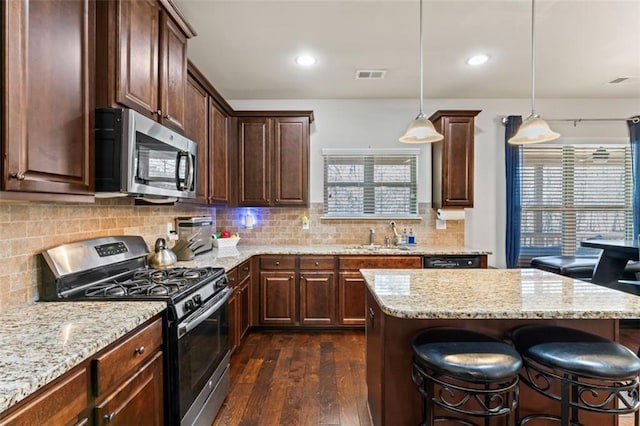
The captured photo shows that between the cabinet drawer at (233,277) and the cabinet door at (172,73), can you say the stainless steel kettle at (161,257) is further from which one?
the cabinet door at (172,73)

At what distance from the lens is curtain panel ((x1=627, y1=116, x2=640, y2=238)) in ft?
13.3

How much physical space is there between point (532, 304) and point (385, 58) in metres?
2.48

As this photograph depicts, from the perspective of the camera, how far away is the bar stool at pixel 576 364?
130 centimetres

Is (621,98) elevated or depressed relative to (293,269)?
elevated

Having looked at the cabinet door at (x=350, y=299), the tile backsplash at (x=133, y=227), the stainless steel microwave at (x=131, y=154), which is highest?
the stainless steel microwave at (x=131, y=154)

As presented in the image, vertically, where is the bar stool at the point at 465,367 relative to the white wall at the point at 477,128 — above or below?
below

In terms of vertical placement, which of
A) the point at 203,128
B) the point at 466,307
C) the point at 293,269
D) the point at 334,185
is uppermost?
the point at 203,128

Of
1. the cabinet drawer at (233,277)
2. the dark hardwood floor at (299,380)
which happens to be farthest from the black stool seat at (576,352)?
the cabinet drawer at (233,277)

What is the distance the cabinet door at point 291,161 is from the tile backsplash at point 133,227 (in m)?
0.35

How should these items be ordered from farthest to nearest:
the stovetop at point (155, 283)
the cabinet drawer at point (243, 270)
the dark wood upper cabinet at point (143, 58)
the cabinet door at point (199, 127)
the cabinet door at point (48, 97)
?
the cabinet drawer at point (243, 270), the cabinet door at point (199, 127), the stovetop at point (155, 283), the dark wood upper cabinet at point (143, 58), the cabinet door at point (48, 97)

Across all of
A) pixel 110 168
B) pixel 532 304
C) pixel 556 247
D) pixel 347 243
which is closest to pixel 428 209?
pixel 347 243

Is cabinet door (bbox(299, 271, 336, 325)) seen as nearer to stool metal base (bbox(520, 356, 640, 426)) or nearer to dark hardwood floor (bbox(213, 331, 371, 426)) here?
dark hardwood floor (bbox(213, 331, 371, 426))

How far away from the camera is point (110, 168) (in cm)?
157

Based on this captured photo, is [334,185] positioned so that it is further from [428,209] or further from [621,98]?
[621,98]
